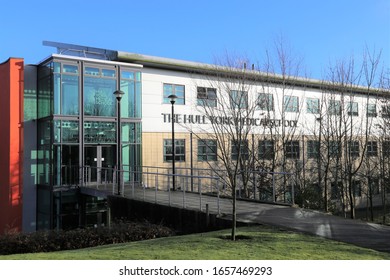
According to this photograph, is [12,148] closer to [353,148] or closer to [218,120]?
[218,120]

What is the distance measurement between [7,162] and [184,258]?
51.3 ft

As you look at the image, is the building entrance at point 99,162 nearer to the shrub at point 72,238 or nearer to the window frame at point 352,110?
the shrub at point 72,238

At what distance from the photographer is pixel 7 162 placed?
19.0 meters

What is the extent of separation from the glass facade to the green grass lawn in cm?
1163

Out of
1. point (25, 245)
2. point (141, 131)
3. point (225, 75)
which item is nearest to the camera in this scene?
point (25, 245)

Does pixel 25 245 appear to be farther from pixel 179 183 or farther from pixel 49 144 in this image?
pixel 179 183

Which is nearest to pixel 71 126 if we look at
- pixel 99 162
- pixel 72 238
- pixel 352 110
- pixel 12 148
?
pixel 99 162

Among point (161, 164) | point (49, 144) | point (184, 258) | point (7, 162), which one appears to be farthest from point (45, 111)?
Answer: point (184, 258)

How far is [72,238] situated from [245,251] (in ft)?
16.7

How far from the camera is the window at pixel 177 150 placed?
23.6m

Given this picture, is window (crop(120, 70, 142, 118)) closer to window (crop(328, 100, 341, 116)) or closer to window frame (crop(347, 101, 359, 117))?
window (crop(328, 100, 341, 116))

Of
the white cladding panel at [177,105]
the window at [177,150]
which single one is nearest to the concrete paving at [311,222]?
the white cladding panel at [177,105]

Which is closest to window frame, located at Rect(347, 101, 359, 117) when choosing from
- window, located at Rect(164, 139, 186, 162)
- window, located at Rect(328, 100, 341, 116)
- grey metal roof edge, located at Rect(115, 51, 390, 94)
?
window, located at Rect(328, 100, 341, 116)

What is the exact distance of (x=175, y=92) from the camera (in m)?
24.0
